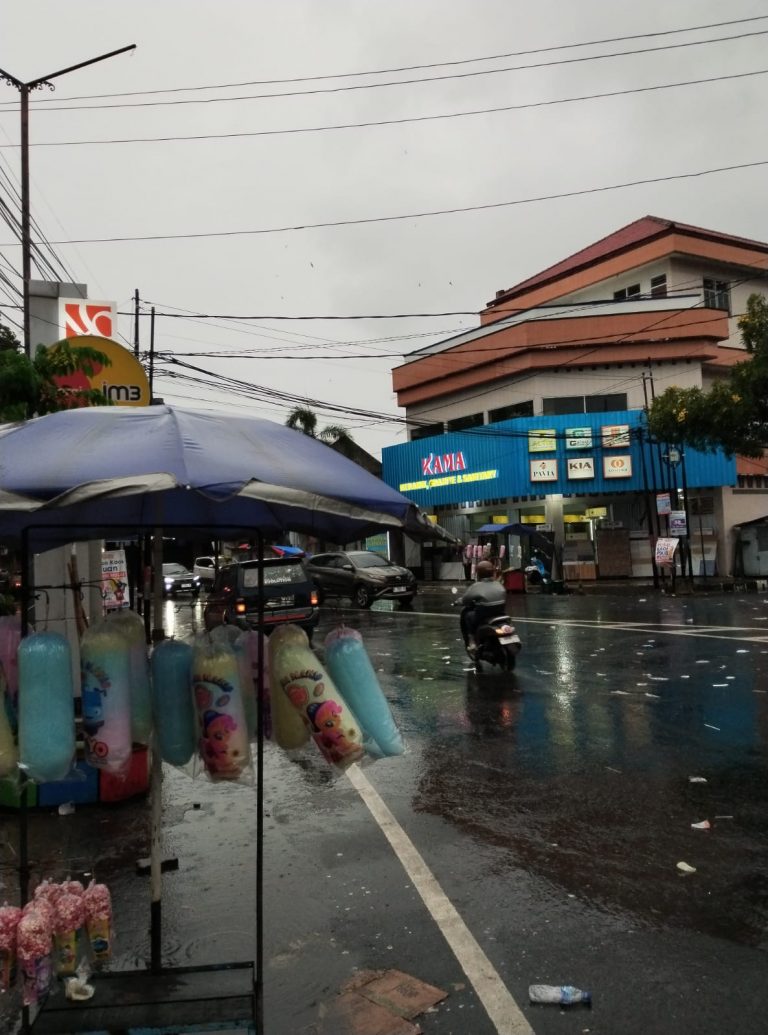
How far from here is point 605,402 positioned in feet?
114

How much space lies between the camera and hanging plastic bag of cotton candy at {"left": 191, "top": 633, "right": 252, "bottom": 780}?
10.2ft

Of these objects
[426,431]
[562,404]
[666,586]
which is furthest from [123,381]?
[426,431]

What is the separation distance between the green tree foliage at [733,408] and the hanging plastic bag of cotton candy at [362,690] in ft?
68.2

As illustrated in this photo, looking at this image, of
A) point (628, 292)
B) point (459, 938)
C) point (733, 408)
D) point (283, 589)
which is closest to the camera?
→ point (459, 938)

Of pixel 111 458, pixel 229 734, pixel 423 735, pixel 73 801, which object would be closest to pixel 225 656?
pixel 229 734

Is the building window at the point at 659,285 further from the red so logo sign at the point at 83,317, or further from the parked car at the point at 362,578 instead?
the red so logo sign at the point at 83,317

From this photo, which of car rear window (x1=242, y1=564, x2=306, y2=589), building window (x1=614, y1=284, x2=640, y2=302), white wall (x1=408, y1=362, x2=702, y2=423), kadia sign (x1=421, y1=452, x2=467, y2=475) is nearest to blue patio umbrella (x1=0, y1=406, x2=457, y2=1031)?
car rear window (x1=242, y1=564, x2=306, y2=589)

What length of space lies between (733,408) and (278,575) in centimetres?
1423

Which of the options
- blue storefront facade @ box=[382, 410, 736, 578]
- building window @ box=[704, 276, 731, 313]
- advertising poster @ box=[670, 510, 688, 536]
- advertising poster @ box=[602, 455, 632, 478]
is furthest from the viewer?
building window @ box=[704, 276, 731, 313]

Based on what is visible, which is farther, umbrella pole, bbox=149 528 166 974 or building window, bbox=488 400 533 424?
building window, bbox=488 400 533 424

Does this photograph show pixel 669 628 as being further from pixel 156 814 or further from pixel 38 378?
pixel 156 814

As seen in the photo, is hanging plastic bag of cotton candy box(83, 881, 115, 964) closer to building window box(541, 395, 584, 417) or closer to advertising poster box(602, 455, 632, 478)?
advertising poster box(602, 455, 632, 478)

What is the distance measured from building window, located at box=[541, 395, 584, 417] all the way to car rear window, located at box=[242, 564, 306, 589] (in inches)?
817

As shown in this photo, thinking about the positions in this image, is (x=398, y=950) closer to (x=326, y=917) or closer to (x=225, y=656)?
(x=326, y=917)
